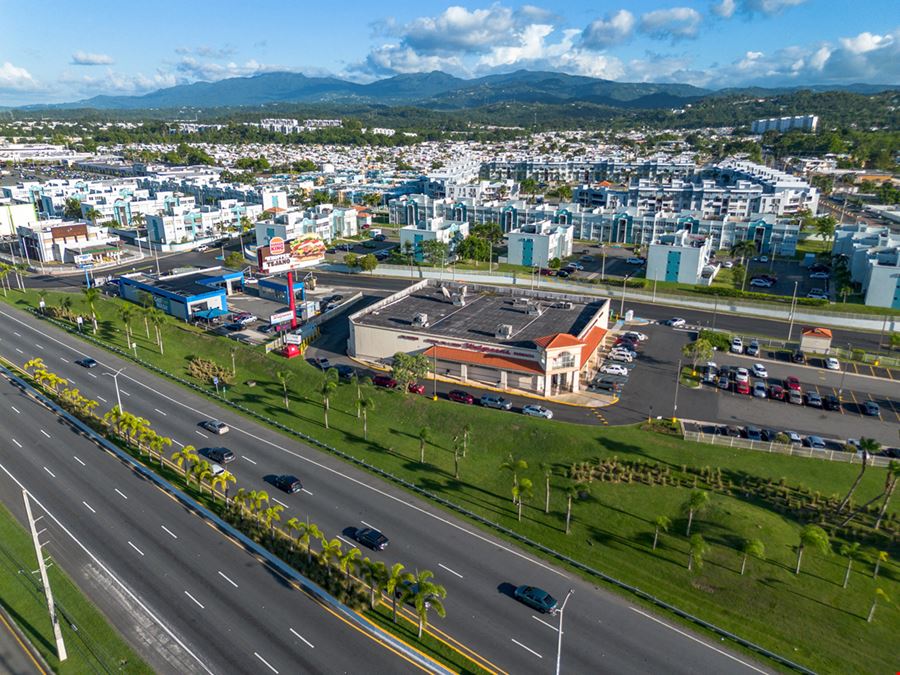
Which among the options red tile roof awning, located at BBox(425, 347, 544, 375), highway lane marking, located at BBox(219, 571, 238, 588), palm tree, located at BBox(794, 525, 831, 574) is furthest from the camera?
red tile roof awning, located at BBox(425, 347, 544, 375)

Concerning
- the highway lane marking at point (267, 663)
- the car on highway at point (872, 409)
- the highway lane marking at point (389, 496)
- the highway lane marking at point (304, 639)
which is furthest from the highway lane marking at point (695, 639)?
the car on highway at point (872, 409)

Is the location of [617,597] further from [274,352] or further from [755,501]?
Result: [274,352]

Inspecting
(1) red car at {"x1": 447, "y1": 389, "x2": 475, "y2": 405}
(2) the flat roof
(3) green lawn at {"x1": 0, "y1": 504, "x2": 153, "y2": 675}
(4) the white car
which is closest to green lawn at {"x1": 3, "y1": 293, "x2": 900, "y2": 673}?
(1) red car at {"x1": 447, "y1": 389, "x2": 475, "y2": 405}

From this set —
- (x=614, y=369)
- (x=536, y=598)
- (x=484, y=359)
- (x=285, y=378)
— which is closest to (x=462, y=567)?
(x=536, y=598)

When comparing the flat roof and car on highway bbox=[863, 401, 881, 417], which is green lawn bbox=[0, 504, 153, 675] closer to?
the flat roof

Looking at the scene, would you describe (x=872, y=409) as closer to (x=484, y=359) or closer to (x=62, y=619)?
(x=484, y=359)

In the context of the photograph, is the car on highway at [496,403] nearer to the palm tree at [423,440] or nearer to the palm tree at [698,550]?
the palm tree at [423,440]

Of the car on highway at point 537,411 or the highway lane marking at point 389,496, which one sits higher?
the car on highway at point 537,411
